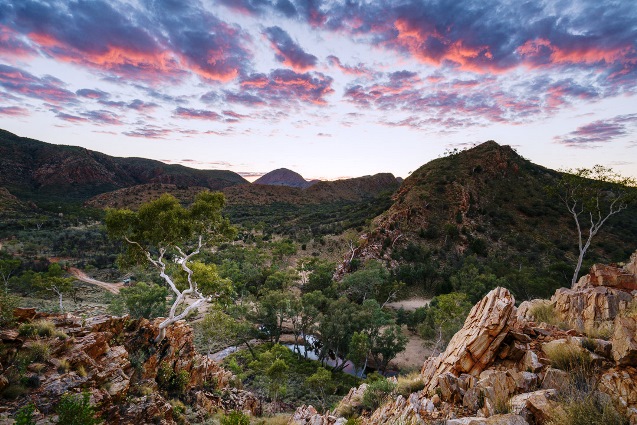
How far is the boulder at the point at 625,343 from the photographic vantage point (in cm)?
559

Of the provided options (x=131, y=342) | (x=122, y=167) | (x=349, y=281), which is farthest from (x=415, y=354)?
(x=122, y=167)

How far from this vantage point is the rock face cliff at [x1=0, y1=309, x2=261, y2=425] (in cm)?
745

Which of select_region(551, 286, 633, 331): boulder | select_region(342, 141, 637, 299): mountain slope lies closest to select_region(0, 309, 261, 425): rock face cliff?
select_region(551, 286, 633, 331): boulder

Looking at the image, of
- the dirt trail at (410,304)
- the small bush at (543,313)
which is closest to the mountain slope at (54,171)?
the dirt trail at (410,304)

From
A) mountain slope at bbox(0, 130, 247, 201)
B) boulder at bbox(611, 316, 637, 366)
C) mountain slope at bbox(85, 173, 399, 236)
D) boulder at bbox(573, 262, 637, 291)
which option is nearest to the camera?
boulder at bbox(611, 316, 637, 366)

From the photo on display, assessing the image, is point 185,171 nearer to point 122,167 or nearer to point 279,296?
point 122,167

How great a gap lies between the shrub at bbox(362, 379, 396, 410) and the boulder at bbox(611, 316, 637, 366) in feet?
19.5

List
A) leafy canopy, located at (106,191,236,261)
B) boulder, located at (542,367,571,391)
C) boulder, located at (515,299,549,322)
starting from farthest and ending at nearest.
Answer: leafy canopy, located at (106,191,236,261) → boulder, located at (515,299,549,322) → boulder, located at (542,367,571,391)

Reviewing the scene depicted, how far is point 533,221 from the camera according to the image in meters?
51.6

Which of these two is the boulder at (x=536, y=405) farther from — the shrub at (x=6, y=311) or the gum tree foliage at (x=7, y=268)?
the gum tree foliage at (x=7, y=268)

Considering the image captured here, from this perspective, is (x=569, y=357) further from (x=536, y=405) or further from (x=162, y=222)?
(x=162, y=222)

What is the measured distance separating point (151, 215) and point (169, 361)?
631 centimetres

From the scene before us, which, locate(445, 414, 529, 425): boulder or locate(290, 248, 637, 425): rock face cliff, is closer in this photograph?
locate(445, 414, 529, 425): boulder

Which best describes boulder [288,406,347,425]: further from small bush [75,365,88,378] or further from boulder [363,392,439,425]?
small bush [75,365,88,378]
